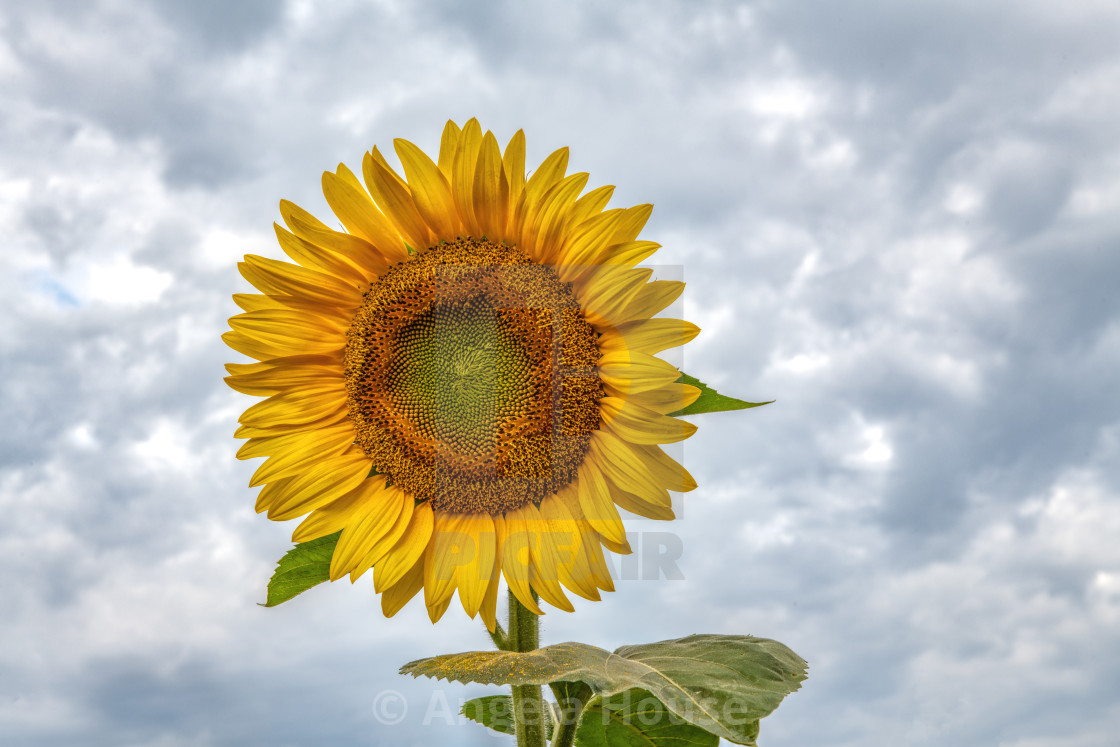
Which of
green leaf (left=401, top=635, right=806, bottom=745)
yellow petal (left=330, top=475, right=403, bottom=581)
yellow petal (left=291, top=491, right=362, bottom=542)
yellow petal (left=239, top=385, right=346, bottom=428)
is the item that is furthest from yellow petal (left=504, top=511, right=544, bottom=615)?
yellow petal (left=239, top=385, right=346, bottom=428)

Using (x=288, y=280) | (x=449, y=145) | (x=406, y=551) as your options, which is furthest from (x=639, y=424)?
(x=288, y=280)

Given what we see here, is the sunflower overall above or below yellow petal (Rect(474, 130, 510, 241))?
below

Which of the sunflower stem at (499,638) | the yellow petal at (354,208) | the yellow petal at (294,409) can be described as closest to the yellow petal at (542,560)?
the sunflower stem at (499,638)

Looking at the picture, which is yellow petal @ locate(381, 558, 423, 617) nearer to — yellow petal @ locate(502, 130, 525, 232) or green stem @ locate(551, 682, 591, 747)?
green stem @ locate(551, 682, 591, 747)

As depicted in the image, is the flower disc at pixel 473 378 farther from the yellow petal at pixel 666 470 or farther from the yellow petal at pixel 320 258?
the yellow petal at pixel 666 470

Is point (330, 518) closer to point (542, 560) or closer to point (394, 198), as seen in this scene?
point (542, 560)

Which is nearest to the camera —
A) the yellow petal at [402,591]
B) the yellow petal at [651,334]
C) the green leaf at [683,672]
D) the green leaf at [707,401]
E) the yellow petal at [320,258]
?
the green leaf at [683,672]
